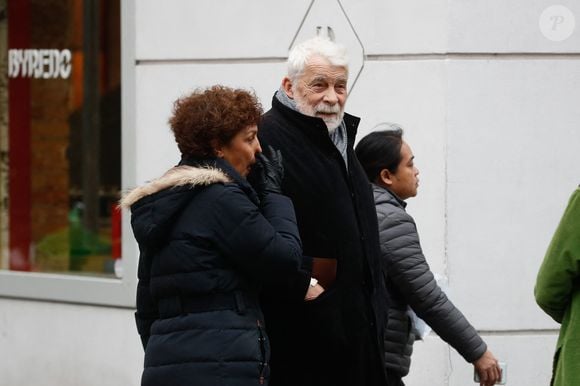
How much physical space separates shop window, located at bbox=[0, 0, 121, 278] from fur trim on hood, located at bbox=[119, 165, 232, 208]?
394 centimetres

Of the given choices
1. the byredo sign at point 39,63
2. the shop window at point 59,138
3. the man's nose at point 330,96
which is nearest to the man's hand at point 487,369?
the man's nose at point 330,96

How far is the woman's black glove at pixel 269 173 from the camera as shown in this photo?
4.44 meters

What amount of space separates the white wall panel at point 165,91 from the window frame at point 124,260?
8cm

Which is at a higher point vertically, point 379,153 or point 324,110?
point 324,110

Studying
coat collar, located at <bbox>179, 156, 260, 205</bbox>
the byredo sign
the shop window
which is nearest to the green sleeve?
coat collar, located at <bbox>179, 156, 260, 205</bbox>

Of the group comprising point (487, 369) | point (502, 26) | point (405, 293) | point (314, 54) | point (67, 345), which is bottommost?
point (67, 345)

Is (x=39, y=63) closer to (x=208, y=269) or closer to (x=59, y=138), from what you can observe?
(x=59, y=138)

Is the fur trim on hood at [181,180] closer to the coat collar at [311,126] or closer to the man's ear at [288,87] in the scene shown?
the coat collar at [311,126]

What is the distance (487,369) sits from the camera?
5266 mm

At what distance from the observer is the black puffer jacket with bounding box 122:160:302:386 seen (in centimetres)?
411

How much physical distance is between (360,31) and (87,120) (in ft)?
7.21

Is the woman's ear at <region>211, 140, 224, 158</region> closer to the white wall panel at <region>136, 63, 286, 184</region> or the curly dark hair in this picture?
the curly dark hair

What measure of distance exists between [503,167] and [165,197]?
3.22 meters

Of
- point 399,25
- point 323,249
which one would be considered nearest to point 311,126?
point 323,249
